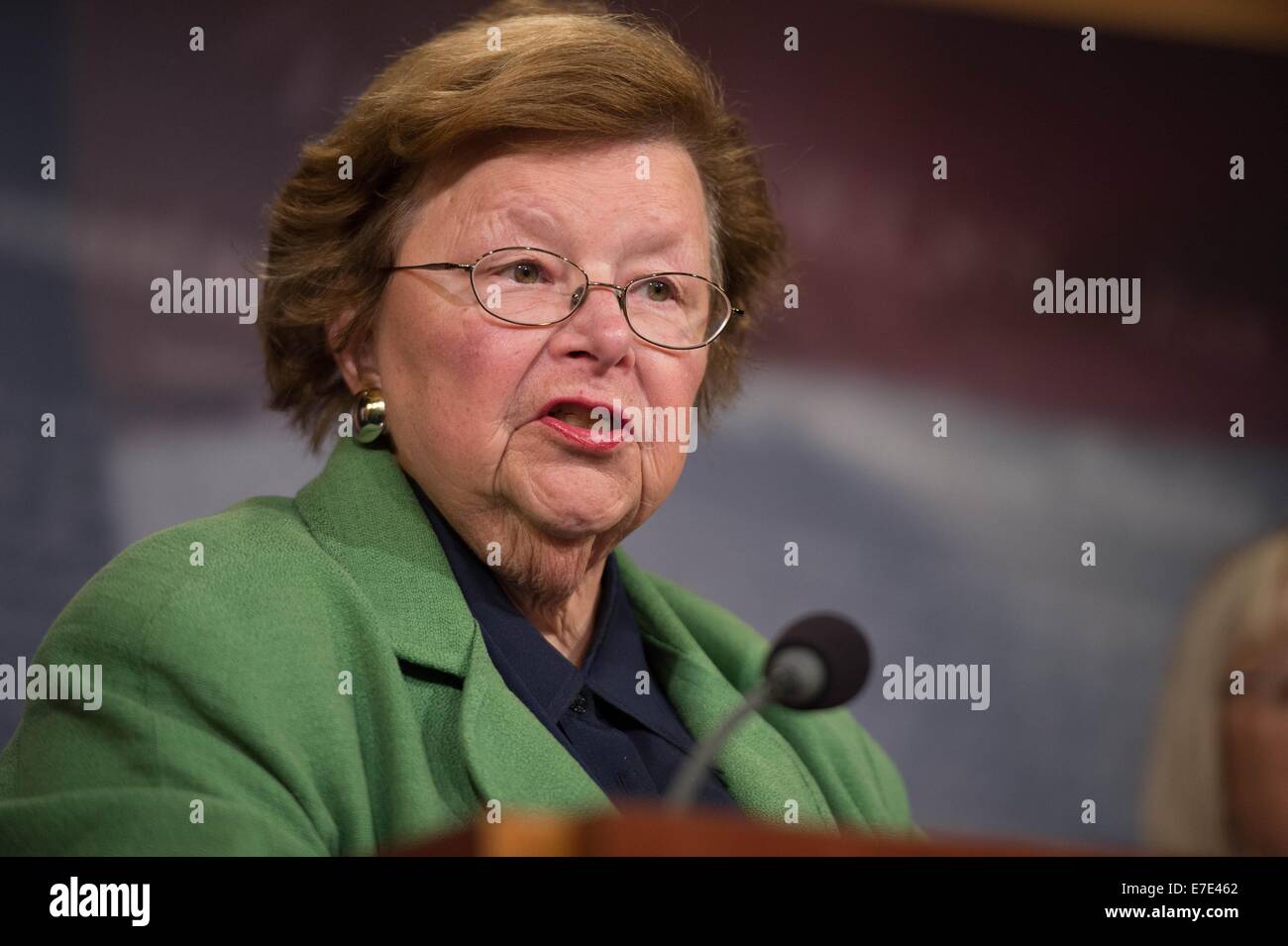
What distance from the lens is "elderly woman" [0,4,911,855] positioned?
1.78m

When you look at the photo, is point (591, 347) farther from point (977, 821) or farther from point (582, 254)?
point (977, 821)

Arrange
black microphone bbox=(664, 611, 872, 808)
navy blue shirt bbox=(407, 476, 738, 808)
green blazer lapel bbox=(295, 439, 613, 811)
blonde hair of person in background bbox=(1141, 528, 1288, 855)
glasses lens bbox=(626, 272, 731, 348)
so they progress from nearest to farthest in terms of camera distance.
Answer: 1. black microphone bbox=(664, 611, 872, 808)
2. green blazer lapel bbox=(295, 439, 613, 811)
3. navy blue shirt bbox=(407, 476, 738, 808)
4. glasses lens bbox=(626, 272, 731, 348)
5. blonde hair of person in background bbox=(1141, 528, 1288, 855)

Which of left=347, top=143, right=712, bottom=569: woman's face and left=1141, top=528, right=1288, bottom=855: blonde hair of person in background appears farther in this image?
left=1141, top=528, right=1288, bottom=855: blonde hair of person in background

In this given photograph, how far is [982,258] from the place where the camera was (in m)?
3.40

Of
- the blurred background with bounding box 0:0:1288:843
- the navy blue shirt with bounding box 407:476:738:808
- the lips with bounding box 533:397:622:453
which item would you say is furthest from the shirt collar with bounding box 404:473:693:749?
the blurred background with bounding box 0:0:1288:843

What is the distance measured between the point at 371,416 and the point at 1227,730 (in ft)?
5.80

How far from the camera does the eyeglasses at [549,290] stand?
2.12 meters

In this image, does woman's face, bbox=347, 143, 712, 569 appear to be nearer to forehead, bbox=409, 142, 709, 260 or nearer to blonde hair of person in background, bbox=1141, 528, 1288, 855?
forehead, bbox=409, 142, 709, 260

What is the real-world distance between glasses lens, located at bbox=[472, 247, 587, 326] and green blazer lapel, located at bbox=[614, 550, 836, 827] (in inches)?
22.3

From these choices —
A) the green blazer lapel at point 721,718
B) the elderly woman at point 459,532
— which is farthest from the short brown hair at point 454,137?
the green blazer lapel at point 721,718

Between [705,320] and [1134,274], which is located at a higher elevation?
[1134,274]

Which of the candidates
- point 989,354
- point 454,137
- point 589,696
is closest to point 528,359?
point 454,137
